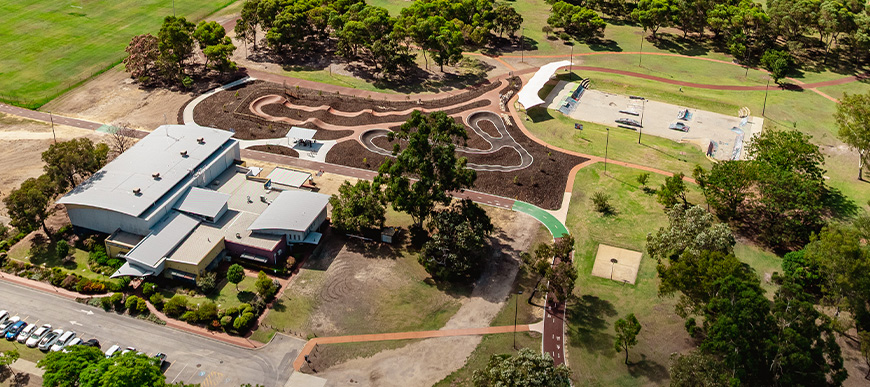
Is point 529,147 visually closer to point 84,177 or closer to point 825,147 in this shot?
point 825,147

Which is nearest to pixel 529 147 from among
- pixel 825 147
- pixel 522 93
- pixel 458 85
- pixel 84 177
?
pixel 522 93

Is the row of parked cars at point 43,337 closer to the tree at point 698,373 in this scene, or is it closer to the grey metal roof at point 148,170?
the grey metal roof at point 148,170

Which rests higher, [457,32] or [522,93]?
[457,32]

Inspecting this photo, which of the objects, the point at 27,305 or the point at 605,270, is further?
the point at 605,270

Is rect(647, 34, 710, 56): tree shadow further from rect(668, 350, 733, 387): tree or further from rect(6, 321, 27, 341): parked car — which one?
rect(6, 321, 27, 341): parked car

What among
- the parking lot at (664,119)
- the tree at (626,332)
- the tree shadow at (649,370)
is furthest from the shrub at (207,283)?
the parking lot at (664,119)

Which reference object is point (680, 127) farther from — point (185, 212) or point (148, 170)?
point (148, 170)
